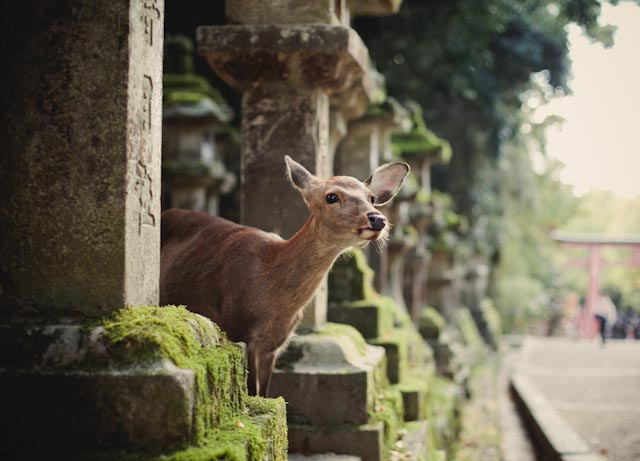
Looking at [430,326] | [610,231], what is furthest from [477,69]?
[610,231]

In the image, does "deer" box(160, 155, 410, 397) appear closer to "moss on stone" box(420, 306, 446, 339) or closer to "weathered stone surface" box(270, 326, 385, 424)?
"weathered stone surface" box(270, 326, 385, 424)

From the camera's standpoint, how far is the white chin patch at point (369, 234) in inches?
170

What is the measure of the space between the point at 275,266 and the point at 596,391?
423 inches

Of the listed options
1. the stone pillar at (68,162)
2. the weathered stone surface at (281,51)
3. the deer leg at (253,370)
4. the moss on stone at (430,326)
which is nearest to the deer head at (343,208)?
the deer leg at (253,370)

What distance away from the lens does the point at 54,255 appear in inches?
130

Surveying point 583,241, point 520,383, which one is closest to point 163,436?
point 520,383

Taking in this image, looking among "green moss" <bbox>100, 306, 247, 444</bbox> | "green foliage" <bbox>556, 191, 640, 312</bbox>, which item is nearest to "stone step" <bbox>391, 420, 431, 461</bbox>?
"green moss" <bbox>100, 306, 247, 444</bbox>

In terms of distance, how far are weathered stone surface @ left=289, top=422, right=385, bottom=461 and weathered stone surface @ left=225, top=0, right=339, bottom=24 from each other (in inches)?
108

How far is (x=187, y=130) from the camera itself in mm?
9383

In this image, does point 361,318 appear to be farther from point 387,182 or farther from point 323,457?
point 387,182

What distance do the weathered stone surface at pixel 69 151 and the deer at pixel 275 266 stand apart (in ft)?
4.63

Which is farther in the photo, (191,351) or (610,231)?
(610,231)

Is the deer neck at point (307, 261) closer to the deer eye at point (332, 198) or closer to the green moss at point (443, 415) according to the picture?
the deer eye at point (332, 198)

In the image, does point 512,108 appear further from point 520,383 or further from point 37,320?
point 37,320
